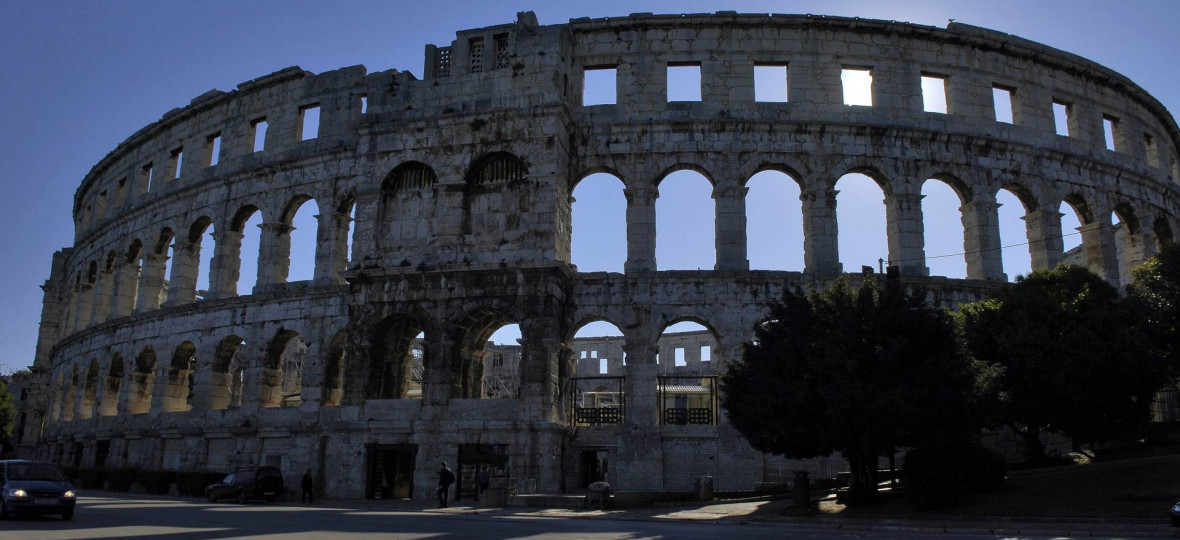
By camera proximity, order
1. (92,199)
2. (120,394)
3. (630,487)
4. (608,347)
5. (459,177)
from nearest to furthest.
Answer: (630,487)
(459,177)
(120,394)
(92,199)
(608,347)

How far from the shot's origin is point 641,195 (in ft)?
85.9

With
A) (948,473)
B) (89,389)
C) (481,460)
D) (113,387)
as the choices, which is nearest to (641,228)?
(481,460)

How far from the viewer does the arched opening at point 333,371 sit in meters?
27.2

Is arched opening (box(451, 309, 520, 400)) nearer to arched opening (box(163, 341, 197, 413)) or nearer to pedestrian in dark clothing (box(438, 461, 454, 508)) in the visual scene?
pedestrian in dark clothing (box(438, 461, 454, 508))

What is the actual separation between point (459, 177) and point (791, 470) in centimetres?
1263

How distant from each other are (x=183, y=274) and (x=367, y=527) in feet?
70.7

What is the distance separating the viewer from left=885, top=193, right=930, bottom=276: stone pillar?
2589cm

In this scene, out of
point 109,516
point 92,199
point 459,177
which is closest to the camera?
point 109,516

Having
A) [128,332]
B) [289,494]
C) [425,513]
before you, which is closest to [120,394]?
[128,332]

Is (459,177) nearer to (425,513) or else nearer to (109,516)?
(425,513)

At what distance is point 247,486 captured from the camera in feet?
77.5

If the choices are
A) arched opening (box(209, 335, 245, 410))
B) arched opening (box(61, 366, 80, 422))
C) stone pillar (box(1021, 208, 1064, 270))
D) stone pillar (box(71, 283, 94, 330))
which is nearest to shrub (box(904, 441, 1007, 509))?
stone pillar (box(1021, 208, 1064, 270))

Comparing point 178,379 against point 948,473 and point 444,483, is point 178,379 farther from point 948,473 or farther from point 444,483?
point 948,473

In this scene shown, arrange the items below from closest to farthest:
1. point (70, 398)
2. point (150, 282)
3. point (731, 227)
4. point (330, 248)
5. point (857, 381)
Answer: point (857, 381)
point (731, 227)
point (330, 248)
point (150, 282)
point (70, 398)
